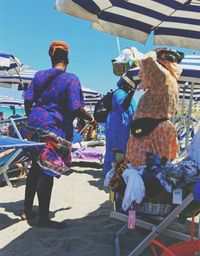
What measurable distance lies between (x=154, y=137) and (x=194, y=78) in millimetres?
1797

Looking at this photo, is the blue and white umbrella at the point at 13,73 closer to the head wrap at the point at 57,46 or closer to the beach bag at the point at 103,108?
the beach bag at the point at 103,108

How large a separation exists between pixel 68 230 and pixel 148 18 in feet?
6.45

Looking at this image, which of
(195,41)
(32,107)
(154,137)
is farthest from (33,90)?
(195,41)

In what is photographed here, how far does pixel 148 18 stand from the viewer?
9.87 ft

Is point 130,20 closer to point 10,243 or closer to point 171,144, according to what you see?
point 171,144

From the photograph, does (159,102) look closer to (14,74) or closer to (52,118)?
(52,118)

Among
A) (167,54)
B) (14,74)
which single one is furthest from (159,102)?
(14,74)

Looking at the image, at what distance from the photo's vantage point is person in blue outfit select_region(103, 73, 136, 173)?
4043mm

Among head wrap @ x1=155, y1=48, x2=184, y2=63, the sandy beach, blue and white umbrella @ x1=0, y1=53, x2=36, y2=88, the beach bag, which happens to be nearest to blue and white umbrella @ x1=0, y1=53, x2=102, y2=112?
blue and white umbrella @ x1=0, y1=53, x2=36, y2=88

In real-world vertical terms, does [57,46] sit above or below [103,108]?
above

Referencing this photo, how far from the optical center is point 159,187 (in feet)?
7.99

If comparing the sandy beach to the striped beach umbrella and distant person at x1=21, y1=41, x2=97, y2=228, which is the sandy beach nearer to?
distant person at x1=21, y1=41, x2=97, y2=228

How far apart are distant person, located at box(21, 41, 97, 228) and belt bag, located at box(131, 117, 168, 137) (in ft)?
1.98

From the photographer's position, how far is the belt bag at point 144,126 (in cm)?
306
